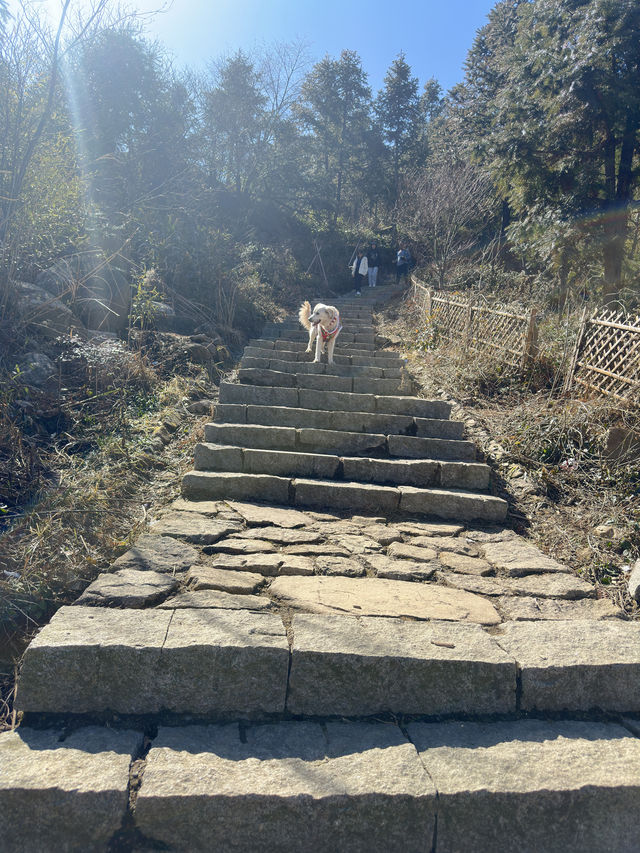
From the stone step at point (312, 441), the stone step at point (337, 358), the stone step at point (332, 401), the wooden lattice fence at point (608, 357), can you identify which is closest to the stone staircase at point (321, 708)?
the stone step at point (312, 441)

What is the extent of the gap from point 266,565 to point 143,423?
8.53 feet

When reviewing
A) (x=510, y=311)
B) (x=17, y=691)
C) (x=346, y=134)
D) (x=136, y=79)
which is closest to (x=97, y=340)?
(x=17, y=691)

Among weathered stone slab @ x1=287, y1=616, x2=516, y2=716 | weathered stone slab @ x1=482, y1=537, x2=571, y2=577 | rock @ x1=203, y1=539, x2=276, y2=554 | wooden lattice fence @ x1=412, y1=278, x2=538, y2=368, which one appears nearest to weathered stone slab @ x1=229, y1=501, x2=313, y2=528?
rock @ x1=203, y1=539, x2=276, y2=554

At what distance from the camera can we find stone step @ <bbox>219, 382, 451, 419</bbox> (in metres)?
5.71

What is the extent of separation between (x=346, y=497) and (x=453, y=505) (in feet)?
2.72

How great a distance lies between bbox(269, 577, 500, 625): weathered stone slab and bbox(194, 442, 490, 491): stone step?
163 cm

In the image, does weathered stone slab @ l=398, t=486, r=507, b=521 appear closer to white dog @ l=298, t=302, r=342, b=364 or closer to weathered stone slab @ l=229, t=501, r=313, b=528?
weathered stone slab @ l=229, t=501, r=313, b=528

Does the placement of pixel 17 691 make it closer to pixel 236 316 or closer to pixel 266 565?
pixel 266 565

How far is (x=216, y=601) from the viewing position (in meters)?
2.38

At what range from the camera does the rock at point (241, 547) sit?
9.93ft

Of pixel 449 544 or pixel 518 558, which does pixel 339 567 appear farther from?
pixel 518 558

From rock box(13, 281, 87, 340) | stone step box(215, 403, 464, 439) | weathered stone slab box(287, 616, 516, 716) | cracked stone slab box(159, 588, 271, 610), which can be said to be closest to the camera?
weathered stone slab box(287, 616, 516, 716)

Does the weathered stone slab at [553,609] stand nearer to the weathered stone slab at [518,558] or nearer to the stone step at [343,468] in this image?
the weathered stone slab at [518,558]

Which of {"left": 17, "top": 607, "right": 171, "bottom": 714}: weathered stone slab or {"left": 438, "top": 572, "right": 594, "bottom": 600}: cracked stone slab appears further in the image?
{"left": 438, "top": 572, "right": 594, "bottom": 600}: cracked stone slab
